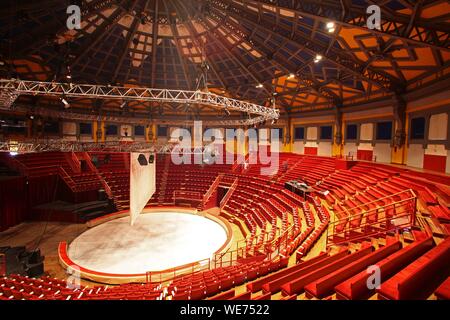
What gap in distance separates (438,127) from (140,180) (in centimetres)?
1807

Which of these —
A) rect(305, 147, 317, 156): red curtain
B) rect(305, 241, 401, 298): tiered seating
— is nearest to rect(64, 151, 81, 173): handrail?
rect(305, 241, 401, 298): tiered seating

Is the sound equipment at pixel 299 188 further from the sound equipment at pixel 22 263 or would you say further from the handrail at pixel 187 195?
the sound equipment at pixel 22 263

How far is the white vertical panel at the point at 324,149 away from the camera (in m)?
22.0

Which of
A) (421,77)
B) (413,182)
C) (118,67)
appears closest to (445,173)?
(413,182)

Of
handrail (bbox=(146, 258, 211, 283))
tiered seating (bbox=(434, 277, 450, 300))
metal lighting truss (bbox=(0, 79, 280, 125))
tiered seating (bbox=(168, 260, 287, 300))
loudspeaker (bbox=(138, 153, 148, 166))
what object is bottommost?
handrail (bbox=(146, 258, 211, 283))

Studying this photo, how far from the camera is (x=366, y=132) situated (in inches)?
718

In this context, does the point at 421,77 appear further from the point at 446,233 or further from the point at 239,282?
the point at 239,282

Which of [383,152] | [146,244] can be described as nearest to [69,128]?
[146,244]

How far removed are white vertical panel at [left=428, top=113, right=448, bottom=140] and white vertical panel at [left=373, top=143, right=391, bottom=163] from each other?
3.75 m

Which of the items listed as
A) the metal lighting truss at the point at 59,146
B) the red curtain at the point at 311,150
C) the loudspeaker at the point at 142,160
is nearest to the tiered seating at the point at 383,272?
the loudspeaker at the point at 142,160

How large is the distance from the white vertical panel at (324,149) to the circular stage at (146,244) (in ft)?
40.5

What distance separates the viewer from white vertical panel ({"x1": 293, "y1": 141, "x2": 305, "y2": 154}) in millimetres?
24644

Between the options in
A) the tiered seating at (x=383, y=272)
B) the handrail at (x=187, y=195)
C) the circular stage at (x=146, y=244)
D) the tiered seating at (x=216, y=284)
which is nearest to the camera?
the tiered seating at (x=383, y=272)

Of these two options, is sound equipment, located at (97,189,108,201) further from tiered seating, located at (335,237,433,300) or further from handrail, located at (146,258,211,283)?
tiered seating, located at (335,237,433,300)
